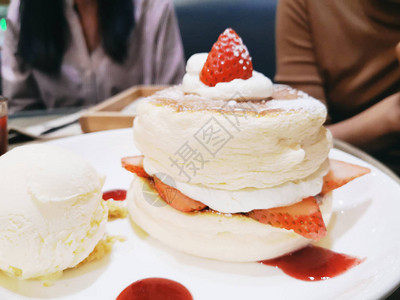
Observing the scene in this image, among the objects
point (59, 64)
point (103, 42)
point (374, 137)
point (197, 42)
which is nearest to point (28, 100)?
point (59, 64)

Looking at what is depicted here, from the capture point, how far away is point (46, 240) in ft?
3.02

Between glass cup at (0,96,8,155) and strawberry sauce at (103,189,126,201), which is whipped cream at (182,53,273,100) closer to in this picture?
strawberry sauce at (103,189,126,201)

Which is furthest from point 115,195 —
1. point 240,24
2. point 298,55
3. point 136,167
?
point 240,24

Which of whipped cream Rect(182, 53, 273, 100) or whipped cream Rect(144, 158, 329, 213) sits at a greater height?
whipped cream Rect(182, 53, 273, 100)

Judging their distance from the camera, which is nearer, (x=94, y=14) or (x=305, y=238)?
(x=305, y=238)

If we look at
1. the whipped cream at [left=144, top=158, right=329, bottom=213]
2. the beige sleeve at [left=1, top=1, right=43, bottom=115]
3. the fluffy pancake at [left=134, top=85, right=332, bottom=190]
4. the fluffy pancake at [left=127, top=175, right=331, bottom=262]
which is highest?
the fluffy pancake at [left=134, top=85, right=332, bottom=190]

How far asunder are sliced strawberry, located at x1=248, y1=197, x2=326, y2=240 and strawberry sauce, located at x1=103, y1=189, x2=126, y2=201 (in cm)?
63

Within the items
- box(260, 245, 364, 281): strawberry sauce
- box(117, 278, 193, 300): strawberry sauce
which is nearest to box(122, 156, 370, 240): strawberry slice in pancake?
box(260, 245, 364, 281): strawberry sauce

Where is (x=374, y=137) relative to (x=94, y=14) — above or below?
below

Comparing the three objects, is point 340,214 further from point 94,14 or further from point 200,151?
point 94,14

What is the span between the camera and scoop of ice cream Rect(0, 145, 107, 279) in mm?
899

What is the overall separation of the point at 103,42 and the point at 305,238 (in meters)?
3.01

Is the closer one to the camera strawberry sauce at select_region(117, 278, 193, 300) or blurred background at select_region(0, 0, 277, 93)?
strawberry sauce at select_region(117, 278, 193, 300)

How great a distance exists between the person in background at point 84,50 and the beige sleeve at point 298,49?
1525 millimetres
